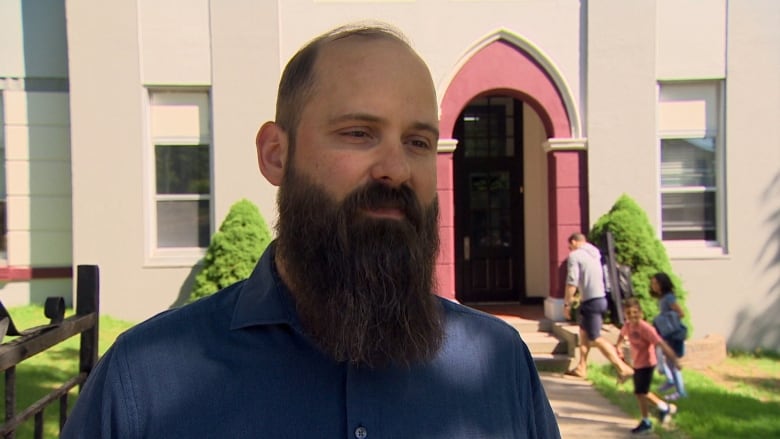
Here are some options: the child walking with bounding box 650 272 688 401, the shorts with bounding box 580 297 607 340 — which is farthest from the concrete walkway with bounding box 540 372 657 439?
the shorts with bounding box 580 297 607 340

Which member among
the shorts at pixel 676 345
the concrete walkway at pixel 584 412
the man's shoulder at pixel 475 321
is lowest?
the concrete walkway at pixel 584 412

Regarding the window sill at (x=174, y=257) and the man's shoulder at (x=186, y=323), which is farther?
the window sill at (x=174, y=257)

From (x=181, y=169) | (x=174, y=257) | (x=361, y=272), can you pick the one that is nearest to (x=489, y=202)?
(x=181, y=169)

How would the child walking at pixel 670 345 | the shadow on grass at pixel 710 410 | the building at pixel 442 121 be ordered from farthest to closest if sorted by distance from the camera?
the building at pixel 442 121
the child walking at pixel 670 345
the shadow on grass at pixel 710 410

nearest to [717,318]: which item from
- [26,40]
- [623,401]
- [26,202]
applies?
[623,401]

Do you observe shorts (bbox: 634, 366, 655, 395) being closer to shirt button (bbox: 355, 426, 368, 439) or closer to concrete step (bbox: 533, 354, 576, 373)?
concrete step (bbox: 533, 354, 576, 373)

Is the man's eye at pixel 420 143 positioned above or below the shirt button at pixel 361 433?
above

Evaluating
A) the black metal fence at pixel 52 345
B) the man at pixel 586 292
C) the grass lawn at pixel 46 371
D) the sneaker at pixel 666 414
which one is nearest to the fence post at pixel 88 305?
the black metal fence at pixel 52 345

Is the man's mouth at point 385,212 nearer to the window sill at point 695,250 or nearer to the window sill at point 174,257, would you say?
the window sill at point 174,257

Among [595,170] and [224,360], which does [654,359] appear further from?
[224,360]

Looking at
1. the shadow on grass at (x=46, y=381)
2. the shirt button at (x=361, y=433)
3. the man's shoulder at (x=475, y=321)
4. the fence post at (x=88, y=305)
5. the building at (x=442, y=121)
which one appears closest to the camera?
the shirt button at (x=361, y=433)

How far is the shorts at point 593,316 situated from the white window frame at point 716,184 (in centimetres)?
209

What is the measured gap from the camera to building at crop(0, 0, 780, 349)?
9562mm

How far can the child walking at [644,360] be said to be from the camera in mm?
6348
